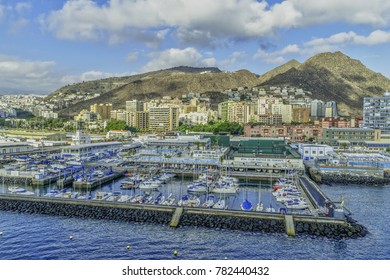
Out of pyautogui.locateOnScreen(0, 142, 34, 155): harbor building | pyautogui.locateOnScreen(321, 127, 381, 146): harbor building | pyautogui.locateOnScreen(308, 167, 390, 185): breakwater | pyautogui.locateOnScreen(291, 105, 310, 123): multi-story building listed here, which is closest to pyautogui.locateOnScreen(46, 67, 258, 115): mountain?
pyautogui.locateOnScreen(291, 105, 310, 123): multi-story building

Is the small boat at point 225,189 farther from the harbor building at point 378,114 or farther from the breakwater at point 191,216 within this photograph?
the harbor building at point 378,114

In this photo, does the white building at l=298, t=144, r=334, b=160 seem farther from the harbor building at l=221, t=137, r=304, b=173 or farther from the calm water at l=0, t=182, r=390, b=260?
the calm water at l=0, t=182, r=390, b=260

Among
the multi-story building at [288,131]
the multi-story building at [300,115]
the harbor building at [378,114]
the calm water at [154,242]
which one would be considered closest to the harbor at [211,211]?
the calm water at [154,242]

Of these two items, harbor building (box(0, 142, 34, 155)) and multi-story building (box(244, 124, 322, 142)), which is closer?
harbor building (box(0, 142, 34, 155))

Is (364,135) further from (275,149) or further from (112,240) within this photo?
(112,240)

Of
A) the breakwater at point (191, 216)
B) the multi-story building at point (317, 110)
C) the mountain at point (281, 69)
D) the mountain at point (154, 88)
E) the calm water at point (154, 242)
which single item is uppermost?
the mountain at point (281, 69)

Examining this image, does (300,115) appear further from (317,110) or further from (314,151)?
(314,151)
